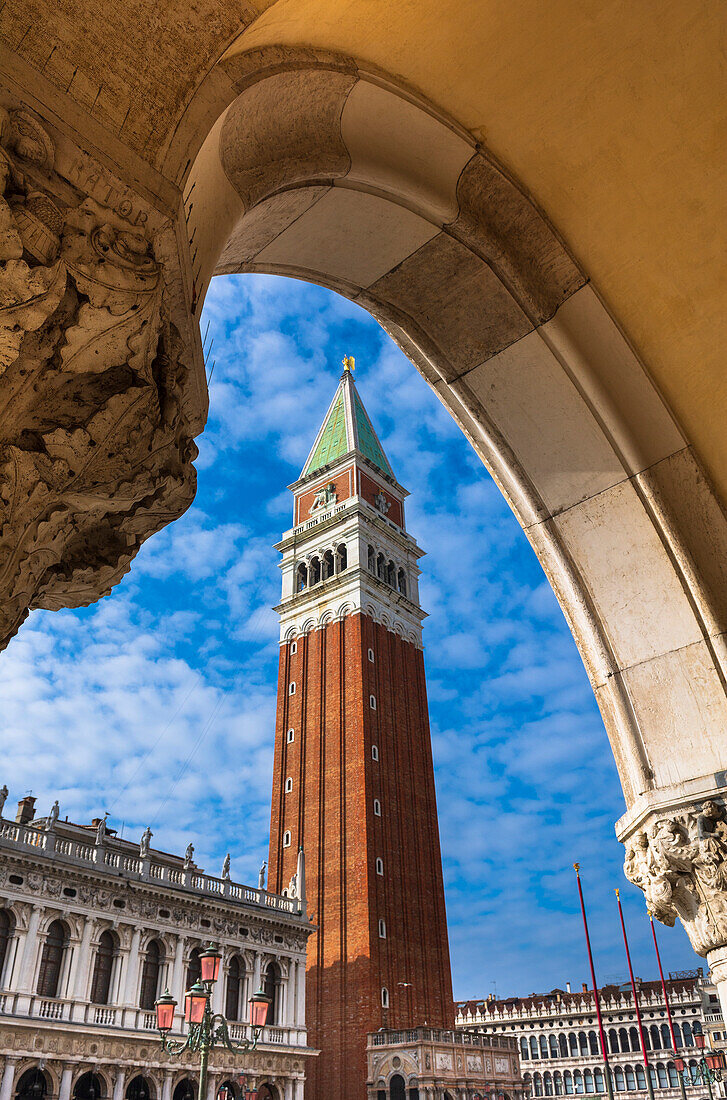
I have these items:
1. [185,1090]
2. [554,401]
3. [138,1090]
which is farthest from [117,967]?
[554,401]

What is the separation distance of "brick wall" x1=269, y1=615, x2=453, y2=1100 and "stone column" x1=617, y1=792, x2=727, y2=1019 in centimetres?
3038

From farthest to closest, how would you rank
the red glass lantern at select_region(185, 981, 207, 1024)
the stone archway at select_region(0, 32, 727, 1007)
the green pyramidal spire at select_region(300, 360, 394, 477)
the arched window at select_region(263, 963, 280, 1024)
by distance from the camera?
the green pyramidal spire at select_region(300, 360, 394, 477) → the arched window at select_region(263, 963, 280, 1024) → the red glass lantern at select_region(185, 981, 207, 1024) → the stone archway at select_region(0, 32, 727, 1007)

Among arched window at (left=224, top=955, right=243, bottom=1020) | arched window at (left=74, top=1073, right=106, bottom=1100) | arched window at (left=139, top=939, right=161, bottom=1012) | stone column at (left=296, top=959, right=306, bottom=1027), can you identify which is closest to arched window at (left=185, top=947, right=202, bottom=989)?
arched window at (left=139, top=939, right=161, bottom=1012)

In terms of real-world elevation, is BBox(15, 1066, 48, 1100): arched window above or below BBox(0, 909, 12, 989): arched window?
below

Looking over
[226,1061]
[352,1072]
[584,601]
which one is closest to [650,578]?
[584,601]

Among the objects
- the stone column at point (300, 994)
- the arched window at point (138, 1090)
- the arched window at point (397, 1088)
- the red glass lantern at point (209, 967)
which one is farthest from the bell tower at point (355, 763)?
the red glass lantern at point (209, 967)

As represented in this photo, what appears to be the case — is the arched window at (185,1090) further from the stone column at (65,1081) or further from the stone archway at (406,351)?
the stone archway at (406,351)

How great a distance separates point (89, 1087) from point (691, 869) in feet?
72.6

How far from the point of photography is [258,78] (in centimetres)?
192

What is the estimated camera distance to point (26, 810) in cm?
2627

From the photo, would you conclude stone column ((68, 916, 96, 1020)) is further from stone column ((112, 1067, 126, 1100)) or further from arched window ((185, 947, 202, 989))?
arched window ((185, 947, 202, 989))

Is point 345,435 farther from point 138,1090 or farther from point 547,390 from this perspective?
point 547,390

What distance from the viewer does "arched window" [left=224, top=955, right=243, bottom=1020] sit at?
2436cm

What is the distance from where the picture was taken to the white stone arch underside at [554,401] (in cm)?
264
